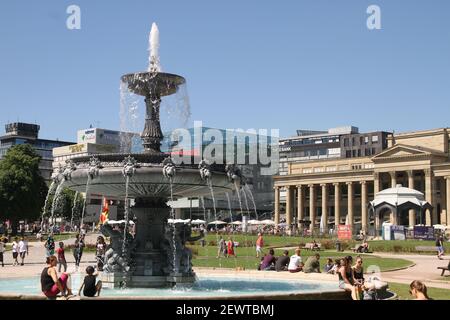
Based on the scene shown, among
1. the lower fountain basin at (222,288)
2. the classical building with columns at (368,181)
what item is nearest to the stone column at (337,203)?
the classical building with columns at (368,181)

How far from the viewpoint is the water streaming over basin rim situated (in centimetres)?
1768

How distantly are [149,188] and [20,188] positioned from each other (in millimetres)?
65495

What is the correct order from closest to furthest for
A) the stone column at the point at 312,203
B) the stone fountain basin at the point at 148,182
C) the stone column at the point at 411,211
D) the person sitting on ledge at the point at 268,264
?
the stone fountain basin at the point at 148,182 → the person sitting on ledge at the point at 268,264 → the stone column at the point at 411,211 → the stone column at the point at 312,203

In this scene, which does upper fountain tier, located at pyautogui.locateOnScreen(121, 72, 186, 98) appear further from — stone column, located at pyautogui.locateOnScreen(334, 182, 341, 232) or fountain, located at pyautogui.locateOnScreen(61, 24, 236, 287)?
stone column, located at pyautogui.locateOnScreen(334, 182, 341, 232)

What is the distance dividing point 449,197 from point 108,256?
89457 mm

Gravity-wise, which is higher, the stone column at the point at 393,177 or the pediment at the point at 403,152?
the pediment at the point at 403,152

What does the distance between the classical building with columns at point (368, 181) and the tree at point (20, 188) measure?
1577 inches

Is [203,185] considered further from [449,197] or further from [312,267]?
[449,197]

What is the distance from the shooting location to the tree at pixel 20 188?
262 ft

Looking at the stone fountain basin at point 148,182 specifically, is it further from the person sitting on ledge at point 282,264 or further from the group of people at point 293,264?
the person sitting on ledge at point 282,264

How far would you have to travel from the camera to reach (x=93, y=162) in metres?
18.5

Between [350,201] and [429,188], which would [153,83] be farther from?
[350,201]

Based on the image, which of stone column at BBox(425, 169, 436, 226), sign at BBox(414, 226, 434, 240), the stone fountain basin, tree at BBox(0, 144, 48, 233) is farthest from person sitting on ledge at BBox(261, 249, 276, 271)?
stone column at BBox(425, 169, 436, 226)
